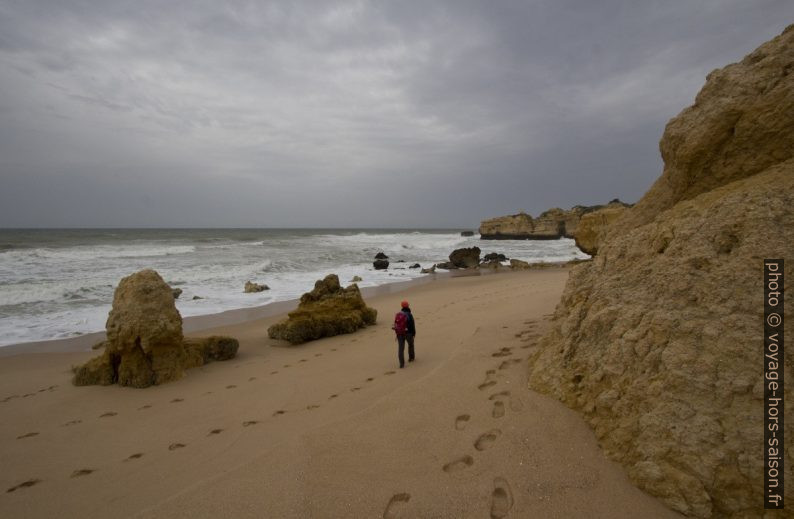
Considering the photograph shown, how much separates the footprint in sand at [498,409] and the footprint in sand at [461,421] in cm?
23

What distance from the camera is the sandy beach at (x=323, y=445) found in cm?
271

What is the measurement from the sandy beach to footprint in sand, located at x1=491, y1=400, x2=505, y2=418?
2cm

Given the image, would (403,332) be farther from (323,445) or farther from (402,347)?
(323,445)

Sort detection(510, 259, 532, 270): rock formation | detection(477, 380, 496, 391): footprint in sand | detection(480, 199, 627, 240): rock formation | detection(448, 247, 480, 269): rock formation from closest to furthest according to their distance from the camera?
1. detection(477, 380, 496, 391): footprint in sand
2. detection(510, 259, 532, 270): rock formation
3. detection(448, 247, 480, 269): rock formation
4. detection(480, 199, 627, 240): rock formation

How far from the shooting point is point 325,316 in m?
8.89

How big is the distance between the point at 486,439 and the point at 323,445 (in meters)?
1.39

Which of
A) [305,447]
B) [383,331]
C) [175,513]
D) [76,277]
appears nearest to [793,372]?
[305,447]

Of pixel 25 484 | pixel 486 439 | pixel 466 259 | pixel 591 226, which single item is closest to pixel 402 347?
pixel 486 439

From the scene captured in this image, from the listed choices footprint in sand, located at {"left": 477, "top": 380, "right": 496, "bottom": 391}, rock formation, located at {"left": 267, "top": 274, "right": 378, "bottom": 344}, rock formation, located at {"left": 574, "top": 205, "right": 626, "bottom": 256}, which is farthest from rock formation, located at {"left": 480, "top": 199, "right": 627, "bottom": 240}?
footprint in sand, located at {"left": 477, "top": 380, "right": 496, "bottom": 391}

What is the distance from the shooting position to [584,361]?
3.44 metres

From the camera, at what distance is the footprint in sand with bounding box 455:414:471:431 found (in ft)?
11.3

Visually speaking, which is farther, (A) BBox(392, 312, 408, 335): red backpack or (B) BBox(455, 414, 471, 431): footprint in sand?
(A) BBox(392, 312, 408, 335): red backpack

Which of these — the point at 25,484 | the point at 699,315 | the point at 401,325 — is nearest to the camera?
the point at 699,315

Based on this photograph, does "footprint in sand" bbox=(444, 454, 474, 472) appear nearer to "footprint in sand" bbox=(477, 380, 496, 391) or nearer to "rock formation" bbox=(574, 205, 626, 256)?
"footprint in sand" bbox=(477, 380, 496, 391)
